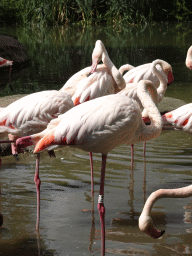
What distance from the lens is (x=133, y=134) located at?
357 cm

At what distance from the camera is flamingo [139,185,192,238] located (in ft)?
8.75

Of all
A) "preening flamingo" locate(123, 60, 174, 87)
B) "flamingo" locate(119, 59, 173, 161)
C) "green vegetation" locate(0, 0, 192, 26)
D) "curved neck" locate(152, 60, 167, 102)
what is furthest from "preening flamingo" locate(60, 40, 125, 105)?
"green vegetation" locate(0, 0, 192, 26)

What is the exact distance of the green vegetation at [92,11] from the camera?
18.6 meters

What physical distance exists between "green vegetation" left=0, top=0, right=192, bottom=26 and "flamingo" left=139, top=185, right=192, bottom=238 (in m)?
16.2

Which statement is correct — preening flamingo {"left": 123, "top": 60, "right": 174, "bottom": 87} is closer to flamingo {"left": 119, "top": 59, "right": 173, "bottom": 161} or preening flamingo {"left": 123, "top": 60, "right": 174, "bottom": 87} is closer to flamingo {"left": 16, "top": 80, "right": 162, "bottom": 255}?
flamingo {"left": 119, "top": 59, "right": 173, "bottom": 161}

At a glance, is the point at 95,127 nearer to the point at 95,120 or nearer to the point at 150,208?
the point at 95,120

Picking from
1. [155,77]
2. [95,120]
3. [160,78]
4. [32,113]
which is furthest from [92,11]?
[95,120]

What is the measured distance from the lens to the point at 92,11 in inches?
768

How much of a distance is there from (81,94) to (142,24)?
49.7ft

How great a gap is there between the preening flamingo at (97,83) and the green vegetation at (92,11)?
45.3 ft

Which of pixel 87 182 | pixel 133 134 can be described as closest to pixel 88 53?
pixel 87 182

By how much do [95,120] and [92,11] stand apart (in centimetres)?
1681

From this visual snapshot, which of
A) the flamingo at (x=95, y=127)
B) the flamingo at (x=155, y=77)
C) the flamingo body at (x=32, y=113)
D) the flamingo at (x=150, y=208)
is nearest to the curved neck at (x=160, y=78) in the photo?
the flamingo at (x=155, y=77)

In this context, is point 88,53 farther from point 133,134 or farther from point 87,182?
point 133,134
